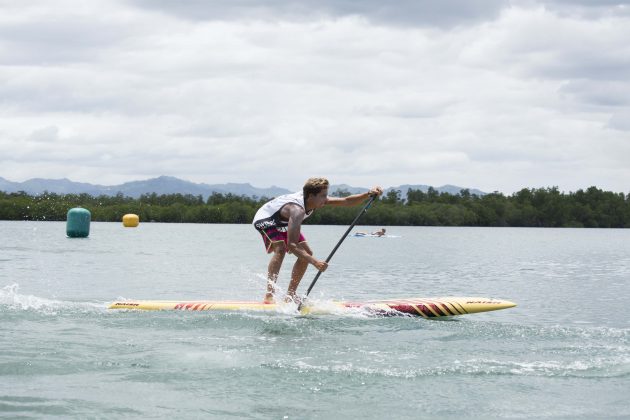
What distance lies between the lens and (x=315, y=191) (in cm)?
1269

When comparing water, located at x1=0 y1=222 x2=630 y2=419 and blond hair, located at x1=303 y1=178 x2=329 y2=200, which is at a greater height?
blond hair, located at x1=303 y1=178 x2=329 y2=200

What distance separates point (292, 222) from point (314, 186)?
2.32 feet

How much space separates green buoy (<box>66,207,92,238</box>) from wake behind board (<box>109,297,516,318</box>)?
44617mm

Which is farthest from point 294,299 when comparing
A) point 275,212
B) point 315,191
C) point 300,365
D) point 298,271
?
point 300,365

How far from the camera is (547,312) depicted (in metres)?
17.0

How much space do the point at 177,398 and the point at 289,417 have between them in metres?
1.19

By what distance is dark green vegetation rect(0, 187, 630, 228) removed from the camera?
485 feet

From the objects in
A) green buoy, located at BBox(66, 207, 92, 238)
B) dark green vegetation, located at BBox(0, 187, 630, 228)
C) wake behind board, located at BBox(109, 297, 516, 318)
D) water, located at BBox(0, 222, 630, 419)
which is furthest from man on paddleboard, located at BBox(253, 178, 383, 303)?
dark green vegetation, located at BBox(0, 187, 630, 228)

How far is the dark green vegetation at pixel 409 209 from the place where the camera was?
148m

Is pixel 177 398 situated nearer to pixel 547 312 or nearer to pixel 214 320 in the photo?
pixel 214 320

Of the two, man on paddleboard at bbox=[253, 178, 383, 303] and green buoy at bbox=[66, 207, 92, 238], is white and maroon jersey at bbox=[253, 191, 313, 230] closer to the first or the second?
man on paddleboard at bbox=[253, 178, 383, 303]

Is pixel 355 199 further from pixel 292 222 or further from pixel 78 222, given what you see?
pixel 78 222

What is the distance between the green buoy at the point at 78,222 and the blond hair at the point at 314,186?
46196 mm

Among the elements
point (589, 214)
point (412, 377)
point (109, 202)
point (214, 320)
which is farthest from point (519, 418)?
point (589, 214)
